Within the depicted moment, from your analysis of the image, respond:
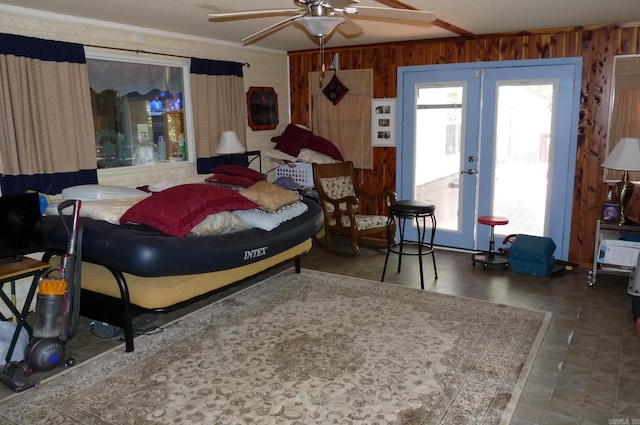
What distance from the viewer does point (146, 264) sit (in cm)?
296

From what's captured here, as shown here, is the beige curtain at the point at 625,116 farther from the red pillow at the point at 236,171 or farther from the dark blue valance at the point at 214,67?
the dark blue valance at the point at 214,67

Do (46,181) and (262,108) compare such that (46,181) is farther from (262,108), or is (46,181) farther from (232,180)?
(262,108)

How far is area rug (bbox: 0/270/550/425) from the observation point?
2553mm

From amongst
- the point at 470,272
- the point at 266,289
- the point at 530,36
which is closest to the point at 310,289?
the point at 266,289

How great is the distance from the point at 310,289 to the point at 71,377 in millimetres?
2002

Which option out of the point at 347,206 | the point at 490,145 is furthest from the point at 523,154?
the point at 347,206

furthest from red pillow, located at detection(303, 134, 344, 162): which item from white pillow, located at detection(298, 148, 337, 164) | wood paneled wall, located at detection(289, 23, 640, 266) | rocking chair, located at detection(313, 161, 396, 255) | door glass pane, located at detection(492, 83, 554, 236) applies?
door glass pane, located at detection(492, 83, 554, 236)

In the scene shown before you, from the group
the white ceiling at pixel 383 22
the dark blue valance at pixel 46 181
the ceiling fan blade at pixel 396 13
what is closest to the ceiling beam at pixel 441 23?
the white ceiling at pixel 383 22

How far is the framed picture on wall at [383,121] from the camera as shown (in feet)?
19.1

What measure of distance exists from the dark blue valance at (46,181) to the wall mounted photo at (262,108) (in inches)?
84.0

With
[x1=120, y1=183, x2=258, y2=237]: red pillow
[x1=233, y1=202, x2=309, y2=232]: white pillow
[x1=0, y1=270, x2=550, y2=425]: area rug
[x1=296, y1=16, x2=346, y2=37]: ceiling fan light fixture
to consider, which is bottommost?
[x1=0, y1=270, x2=550, y2=425]: area rug

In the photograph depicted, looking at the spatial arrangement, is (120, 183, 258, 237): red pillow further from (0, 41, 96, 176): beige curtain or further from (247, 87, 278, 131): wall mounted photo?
(247, 87, 278, 131): wall mounted photo

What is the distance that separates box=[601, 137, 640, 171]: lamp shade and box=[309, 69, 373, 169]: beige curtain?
2601mm

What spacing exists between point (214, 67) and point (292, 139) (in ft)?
4.11
